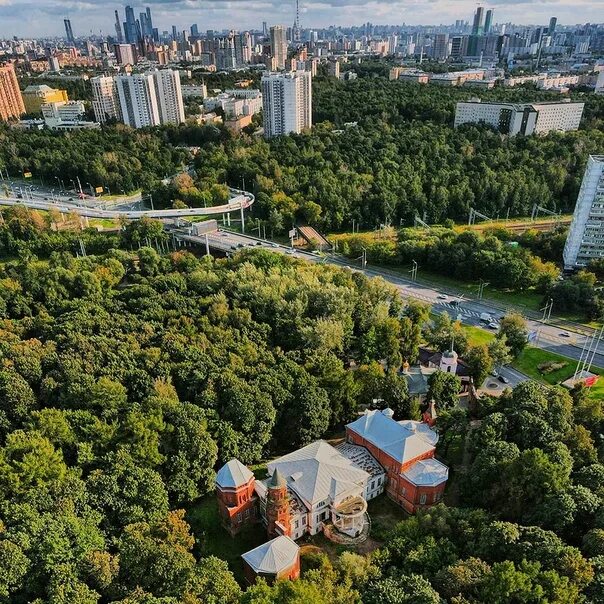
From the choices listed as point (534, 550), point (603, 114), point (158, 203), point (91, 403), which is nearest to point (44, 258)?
point (158, 203)

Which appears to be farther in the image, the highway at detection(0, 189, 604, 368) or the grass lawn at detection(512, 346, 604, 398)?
the highway at detection(0, 189, 604, 368)

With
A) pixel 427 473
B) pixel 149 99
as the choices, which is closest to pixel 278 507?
pixel 427 473

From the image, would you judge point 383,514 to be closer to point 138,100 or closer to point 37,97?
point 138,100

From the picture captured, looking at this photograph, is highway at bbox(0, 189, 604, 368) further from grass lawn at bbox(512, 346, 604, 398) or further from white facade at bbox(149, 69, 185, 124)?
white facade at bbox(149, 69, 185, 124)

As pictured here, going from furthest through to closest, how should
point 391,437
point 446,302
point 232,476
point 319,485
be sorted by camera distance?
point 446,302 < point 391,437 < point 319,485 < point 232,476

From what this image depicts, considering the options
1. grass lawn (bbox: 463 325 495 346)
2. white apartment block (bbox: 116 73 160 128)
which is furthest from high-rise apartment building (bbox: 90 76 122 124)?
grass lawn (bbox: 463 325 495 346)

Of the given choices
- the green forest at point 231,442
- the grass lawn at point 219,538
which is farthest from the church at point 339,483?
the green forest at point 231,442

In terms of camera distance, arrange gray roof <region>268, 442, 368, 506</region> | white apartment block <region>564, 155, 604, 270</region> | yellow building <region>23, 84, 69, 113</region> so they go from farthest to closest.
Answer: yellow building <region>23, 84, 69, 113</region> → white apartment block <region>564, 155, 604, 270</region> → gray roof <region>268, 442, 368, 506</region>
